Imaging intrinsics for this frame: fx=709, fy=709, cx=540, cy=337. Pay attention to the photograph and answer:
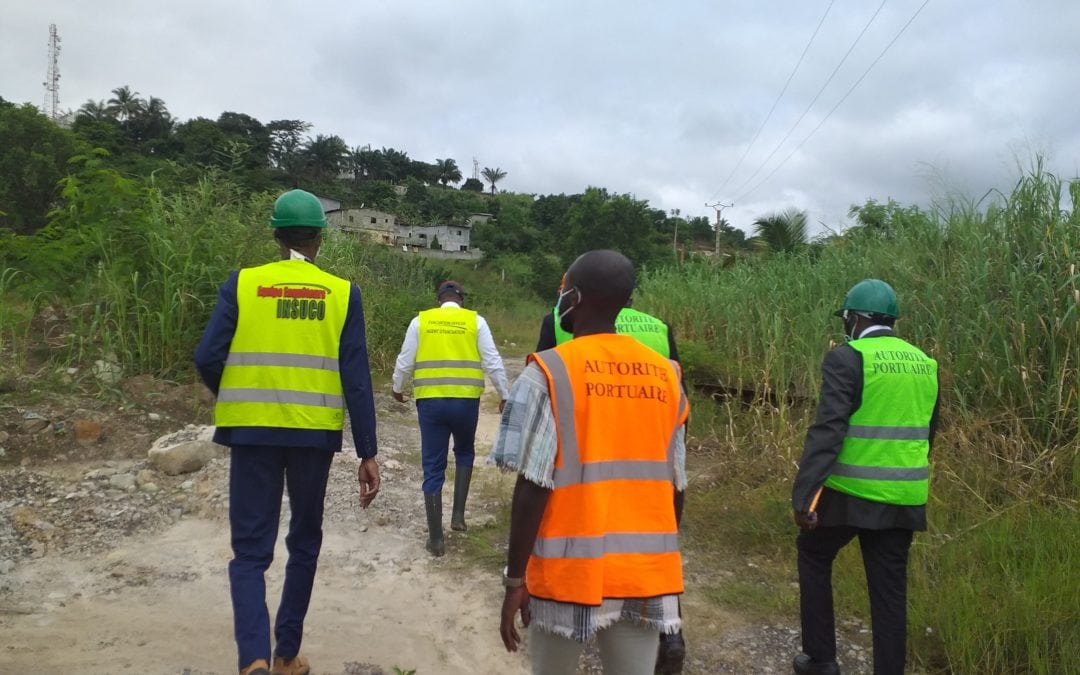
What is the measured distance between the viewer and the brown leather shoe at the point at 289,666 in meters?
3.02

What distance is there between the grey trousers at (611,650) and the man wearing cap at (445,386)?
2924 millimetres

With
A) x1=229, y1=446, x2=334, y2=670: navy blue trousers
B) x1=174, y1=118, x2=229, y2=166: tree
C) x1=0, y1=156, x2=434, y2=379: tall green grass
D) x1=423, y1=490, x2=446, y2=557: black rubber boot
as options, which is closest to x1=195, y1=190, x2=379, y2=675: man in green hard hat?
x1=229, y1=446, x2=334, y2=670: navy blue trousers

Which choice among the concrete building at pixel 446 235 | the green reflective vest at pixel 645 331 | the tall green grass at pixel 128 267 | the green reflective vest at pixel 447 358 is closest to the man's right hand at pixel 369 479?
the green reflective vest at pixel 645 331

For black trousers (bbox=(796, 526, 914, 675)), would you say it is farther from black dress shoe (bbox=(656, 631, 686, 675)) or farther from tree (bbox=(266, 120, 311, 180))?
tree (bbox=(266, 120, 311, 180))

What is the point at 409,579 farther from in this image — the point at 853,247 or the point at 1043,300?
the point at 853,247

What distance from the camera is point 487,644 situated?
3611mm

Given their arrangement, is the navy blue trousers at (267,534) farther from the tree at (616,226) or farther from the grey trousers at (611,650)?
the tree at (616,226)

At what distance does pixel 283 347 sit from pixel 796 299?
20.4ft

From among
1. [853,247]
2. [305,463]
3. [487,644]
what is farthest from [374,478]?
[853,247]

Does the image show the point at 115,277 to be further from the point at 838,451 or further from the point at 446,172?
the point at 446,172

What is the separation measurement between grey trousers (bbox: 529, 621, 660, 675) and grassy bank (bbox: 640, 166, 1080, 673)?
2263 mm

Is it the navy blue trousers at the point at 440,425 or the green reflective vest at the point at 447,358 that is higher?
the green reflective vest at the point at 447,358

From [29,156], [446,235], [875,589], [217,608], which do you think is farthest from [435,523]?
[446,235]

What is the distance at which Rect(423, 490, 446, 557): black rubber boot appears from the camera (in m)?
4.77
